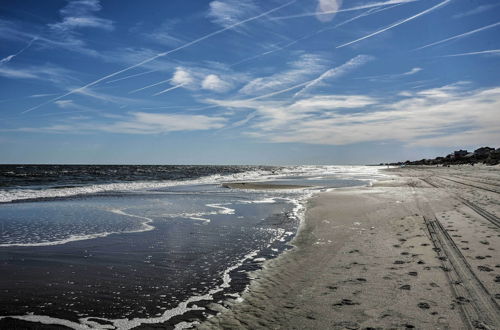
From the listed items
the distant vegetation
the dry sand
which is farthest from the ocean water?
the distant vegetation

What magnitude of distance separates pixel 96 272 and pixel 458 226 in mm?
11001

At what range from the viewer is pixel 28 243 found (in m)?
10.5

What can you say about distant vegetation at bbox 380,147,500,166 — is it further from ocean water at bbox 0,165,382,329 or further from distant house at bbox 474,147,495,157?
ocean water at bbox 0,165,382,329

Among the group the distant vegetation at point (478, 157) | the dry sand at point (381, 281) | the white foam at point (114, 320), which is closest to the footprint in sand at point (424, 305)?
the dry sand at point (381, 281)

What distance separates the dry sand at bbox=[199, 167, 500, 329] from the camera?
5.06m

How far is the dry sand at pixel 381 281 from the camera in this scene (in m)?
5.06

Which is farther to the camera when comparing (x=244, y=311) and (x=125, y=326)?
(x=244, y=311)

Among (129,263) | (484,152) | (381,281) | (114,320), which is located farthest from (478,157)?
(114,320)

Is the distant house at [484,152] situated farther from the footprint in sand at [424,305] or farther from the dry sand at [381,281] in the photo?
the footprint in sand at [424,305]

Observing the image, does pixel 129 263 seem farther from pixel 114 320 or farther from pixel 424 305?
pixel 424 305

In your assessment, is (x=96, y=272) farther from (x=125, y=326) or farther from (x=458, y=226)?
(x=458, y=226)

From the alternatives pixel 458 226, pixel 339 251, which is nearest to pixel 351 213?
pixel 458 226

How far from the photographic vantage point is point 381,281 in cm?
662

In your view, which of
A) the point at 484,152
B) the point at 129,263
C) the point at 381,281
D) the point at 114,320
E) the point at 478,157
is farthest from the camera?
the point at 484,152
